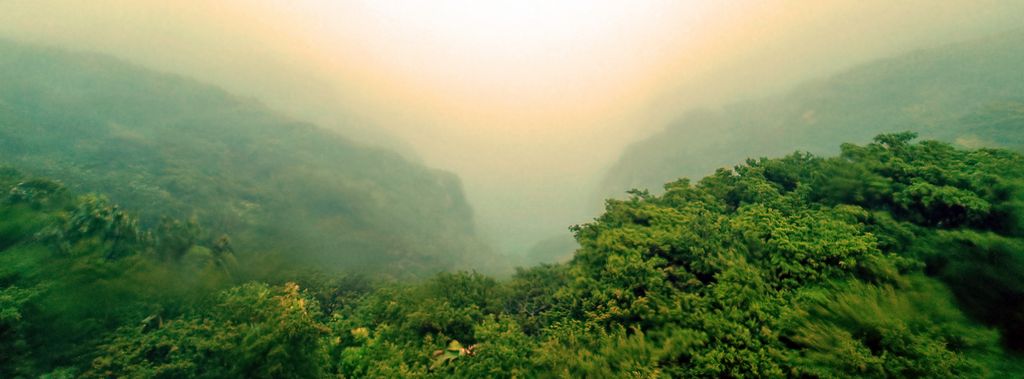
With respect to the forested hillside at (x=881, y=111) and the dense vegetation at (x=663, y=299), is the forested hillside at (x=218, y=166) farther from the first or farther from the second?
the forested hillside at (x=881, y=111)

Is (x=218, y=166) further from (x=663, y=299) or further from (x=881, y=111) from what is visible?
(x=881, y=111)

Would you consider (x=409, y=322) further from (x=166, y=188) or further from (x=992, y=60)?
(x=992, y=60)

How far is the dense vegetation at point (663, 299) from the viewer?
849 centimetres

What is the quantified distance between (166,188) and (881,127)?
444 ft

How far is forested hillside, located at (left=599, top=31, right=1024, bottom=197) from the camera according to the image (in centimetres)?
5675

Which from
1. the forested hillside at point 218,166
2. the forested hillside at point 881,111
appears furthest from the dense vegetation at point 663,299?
the forested hillside at point 881,111

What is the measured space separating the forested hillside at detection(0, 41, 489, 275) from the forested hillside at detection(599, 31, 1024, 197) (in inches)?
3245

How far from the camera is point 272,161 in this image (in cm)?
7206

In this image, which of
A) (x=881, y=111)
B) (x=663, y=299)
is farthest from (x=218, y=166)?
(x=881, y=111)

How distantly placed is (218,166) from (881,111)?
142 m

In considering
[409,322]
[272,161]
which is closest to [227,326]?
[409,322]

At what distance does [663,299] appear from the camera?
11.2m

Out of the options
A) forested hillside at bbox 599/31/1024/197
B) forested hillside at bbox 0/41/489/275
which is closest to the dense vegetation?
forested hillside at bbox 0/41/489/275

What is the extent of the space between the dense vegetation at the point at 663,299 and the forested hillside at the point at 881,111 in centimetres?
4882
